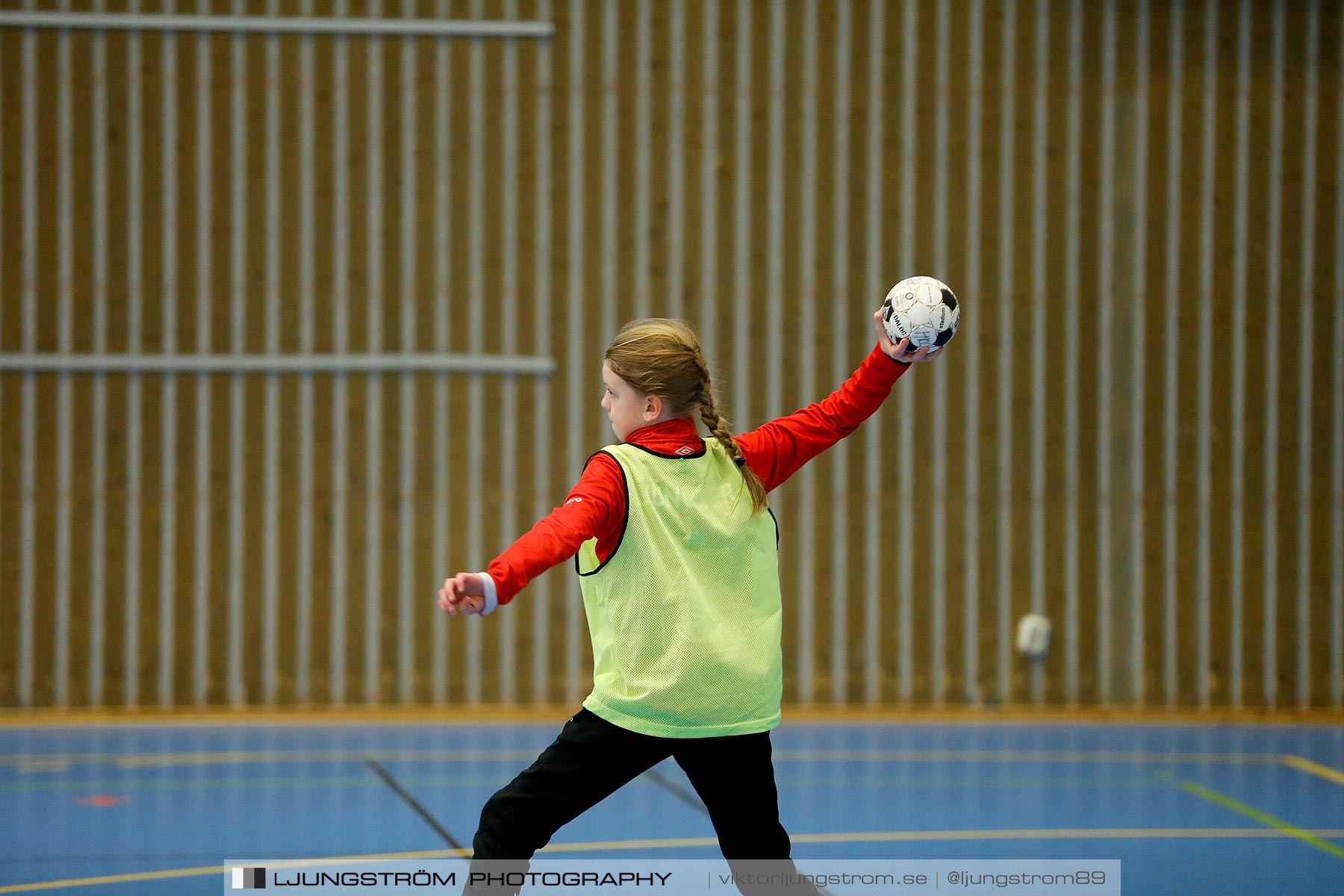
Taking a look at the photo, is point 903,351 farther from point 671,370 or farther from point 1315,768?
point 1315,768

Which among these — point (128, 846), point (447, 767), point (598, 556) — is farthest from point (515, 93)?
point (598, 556)

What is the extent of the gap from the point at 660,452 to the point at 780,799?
3.30m

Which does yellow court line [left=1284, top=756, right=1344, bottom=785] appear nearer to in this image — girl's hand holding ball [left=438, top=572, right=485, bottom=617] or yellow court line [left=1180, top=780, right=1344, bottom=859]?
yellow court line [left=1180, top=780, right=1344, bottom=859]

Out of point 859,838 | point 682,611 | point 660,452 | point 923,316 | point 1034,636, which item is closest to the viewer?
point 682,611

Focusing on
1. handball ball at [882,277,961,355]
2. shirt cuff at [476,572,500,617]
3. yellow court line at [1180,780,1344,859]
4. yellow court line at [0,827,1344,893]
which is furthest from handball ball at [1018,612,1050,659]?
shirt cuff at [476,572,500,617]

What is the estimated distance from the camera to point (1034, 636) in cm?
870

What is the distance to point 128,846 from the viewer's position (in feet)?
16.5

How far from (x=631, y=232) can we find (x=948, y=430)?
8.14 ft

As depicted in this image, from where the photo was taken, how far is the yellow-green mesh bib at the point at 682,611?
3.00m

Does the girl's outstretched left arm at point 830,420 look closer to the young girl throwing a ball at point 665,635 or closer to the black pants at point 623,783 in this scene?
the young girl throwing a ball at point 665,635

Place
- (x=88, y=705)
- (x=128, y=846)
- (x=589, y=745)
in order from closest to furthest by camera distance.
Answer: (x=589, y=745) → (x=128, y=846) → (x=88, y=705)

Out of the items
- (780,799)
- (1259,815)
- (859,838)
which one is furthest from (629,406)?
(1259,815)

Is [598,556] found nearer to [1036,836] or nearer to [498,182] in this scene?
[1036,836]

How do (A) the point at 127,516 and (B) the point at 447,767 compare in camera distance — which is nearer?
(B) the point at 447,767
